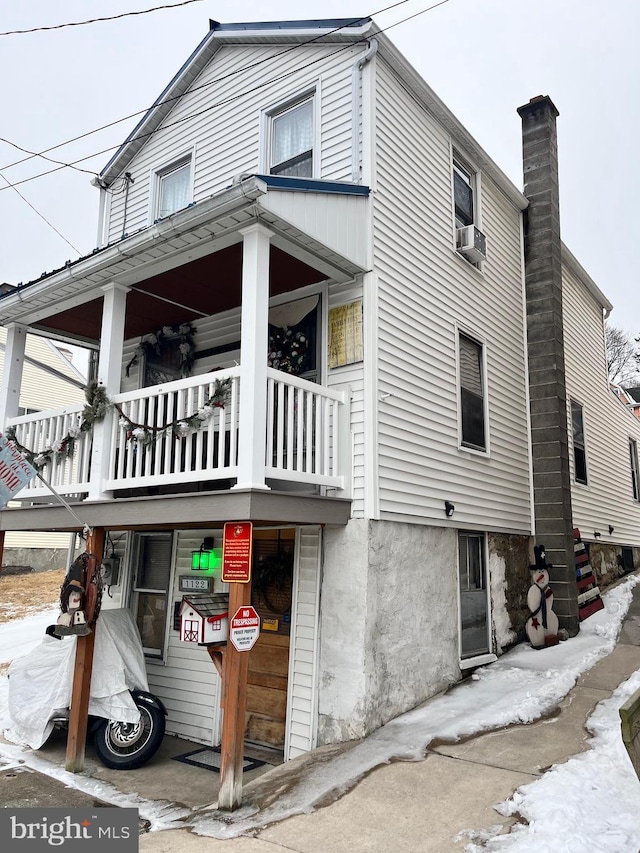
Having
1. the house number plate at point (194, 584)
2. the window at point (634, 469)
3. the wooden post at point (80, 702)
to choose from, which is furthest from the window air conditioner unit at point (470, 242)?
the window at point (634, 469)

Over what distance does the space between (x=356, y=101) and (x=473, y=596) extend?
647cm

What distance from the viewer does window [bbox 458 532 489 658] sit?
340 inches

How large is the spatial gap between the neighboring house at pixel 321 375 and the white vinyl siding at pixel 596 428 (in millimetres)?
1969

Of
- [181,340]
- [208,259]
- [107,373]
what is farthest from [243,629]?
[181,340]

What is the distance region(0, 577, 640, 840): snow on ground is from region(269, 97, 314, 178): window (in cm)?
664

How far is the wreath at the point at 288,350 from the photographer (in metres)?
8.10

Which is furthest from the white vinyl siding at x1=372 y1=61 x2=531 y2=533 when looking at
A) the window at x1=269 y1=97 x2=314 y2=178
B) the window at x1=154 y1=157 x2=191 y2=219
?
the window at x1=154 y1=157 x2=191 y2=219

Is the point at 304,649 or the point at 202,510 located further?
the point at 304,649

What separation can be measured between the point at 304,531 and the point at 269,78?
21.1 ft

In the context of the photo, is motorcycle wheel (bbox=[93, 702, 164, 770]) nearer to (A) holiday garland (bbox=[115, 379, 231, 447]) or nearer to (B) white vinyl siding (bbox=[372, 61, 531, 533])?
(A) holiday garland (bbox=[115, 379, 231, 447])

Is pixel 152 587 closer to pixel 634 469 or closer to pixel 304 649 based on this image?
pixel 304 649

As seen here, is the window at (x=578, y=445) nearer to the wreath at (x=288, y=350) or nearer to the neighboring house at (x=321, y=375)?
the neighboring house at (x=321, y=375)

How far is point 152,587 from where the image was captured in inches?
370

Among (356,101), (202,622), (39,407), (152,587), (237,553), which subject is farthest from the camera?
(39,407)
